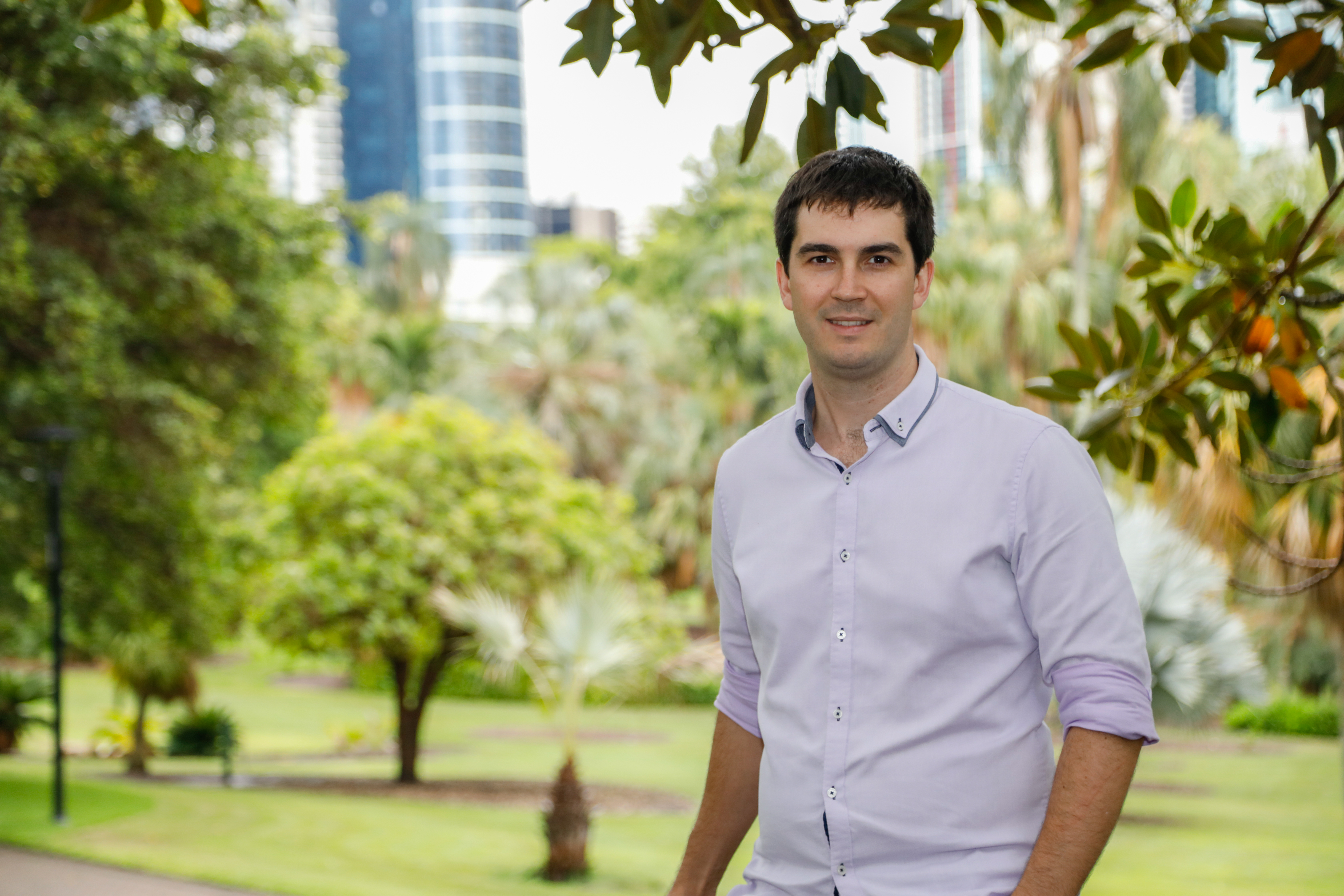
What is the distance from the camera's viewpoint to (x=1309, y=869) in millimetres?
12906

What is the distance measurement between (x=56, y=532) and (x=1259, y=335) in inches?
442

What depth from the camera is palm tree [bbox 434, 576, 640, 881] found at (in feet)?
38.7

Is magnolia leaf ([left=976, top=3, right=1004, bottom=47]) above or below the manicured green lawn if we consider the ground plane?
above

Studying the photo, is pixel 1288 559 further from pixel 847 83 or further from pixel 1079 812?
pixel 1079 812

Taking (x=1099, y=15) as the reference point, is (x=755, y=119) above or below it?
below

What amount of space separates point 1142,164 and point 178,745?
17846 millimetres

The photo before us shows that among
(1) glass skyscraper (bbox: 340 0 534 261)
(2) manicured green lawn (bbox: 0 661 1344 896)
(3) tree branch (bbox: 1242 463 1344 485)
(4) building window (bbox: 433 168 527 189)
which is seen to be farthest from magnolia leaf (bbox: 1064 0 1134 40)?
(4) building window (bbox: 433 168 527 189)

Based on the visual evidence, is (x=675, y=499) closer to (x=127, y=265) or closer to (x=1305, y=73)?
(x=127, y=265)

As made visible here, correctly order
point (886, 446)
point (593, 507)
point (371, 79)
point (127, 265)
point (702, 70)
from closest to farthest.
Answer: point (886, 446) < point (702, 70) < point (127, 265) < point (593, 507) < point (371, 79)

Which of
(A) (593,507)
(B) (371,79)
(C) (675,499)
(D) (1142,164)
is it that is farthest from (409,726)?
(B) (371,79)

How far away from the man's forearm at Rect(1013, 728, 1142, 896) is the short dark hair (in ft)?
2.32

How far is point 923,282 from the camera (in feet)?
6.23

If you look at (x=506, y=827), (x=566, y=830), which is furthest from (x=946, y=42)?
(x=506, y=827)

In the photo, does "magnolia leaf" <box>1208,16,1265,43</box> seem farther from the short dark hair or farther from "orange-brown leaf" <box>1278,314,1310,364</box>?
the short dark hair
